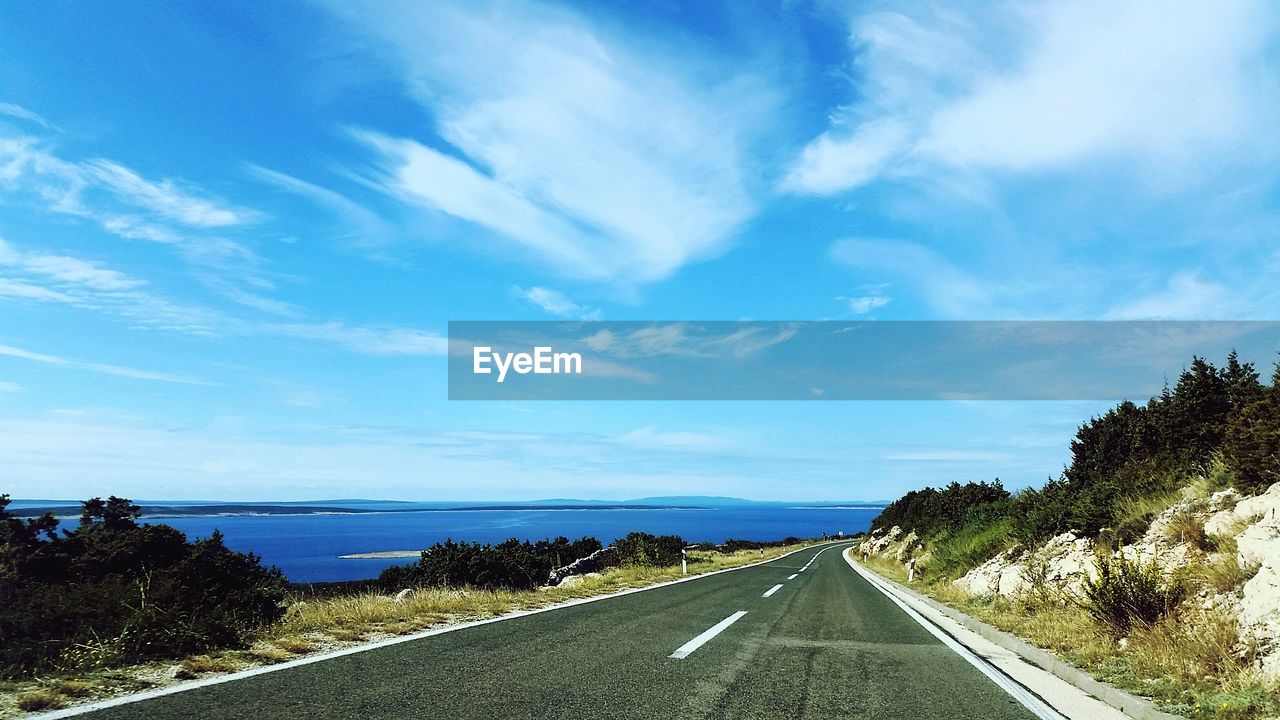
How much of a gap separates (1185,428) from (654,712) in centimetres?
1566

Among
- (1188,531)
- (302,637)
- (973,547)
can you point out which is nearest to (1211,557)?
(1188,531)

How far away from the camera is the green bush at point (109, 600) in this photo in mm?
5797

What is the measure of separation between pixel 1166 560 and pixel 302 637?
11353mm

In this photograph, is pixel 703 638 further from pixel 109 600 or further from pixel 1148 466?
pixel 1148 466

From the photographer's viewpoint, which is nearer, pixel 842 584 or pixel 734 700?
pixel 734 700

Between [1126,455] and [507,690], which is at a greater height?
[1126,455]

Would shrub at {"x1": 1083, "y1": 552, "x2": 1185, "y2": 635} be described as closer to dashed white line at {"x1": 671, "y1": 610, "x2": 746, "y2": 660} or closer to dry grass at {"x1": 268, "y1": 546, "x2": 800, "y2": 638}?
dashed white line at {"x1": 671, "y1": 610, "x2": 746, "y2": 660}

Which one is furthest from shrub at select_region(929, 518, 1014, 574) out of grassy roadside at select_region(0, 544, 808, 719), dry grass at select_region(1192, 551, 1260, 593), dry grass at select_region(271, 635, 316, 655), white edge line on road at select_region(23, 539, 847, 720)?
dry grass at select_region(271, 635, 316, 655)

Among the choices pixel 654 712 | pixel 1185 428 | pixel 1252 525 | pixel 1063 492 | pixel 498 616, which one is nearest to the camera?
pixel 654 712

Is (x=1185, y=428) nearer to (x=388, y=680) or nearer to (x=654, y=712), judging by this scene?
(x=654, y=712)

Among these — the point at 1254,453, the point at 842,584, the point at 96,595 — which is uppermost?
the point at 1254,453

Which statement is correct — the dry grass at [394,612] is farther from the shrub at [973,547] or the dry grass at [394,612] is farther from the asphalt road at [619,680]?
the shrub at [973,547]

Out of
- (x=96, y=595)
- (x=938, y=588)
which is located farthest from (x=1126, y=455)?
(x=96, y=595)

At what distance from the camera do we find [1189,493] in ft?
35.0
